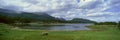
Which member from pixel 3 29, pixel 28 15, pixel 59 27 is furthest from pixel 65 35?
pixel 3 29

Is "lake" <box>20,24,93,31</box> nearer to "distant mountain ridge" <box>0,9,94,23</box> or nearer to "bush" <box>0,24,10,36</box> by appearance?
"distant mountain ridge" <box>0,9,94,23</box>

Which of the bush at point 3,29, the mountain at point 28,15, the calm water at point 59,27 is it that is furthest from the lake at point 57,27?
the bush at point 3,29

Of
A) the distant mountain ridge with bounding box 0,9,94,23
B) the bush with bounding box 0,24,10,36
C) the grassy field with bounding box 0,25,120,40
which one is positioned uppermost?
the distant mountain ridge with bounding box 0,9,94,23

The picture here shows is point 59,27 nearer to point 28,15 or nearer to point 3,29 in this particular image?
point 28,15

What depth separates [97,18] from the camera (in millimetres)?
3730

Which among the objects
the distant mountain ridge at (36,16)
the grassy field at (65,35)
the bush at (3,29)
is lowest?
the grassy field at (65,35)

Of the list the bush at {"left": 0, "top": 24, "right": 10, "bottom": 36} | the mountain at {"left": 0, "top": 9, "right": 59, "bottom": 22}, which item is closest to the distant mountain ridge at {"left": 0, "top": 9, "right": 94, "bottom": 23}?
the mountain at {"left": 0, "top": 9, "right": 59, "bottom": 22}

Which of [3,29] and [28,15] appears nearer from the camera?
[3,29]

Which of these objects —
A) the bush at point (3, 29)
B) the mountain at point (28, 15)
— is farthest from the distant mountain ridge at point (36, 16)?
the bush at point (3, 29)

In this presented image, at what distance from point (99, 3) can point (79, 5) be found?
1.25 ft

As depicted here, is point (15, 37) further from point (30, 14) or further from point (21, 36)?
point (30, 14)

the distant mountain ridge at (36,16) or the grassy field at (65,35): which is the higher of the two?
the distant mountain ridge at (36,16)

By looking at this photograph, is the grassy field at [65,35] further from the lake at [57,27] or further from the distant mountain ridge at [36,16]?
the distant mountain ridge at [36,16]

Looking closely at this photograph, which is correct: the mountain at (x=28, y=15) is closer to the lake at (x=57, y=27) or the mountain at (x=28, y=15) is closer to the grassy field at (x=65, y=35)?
the lake at (x=57, y=27)
